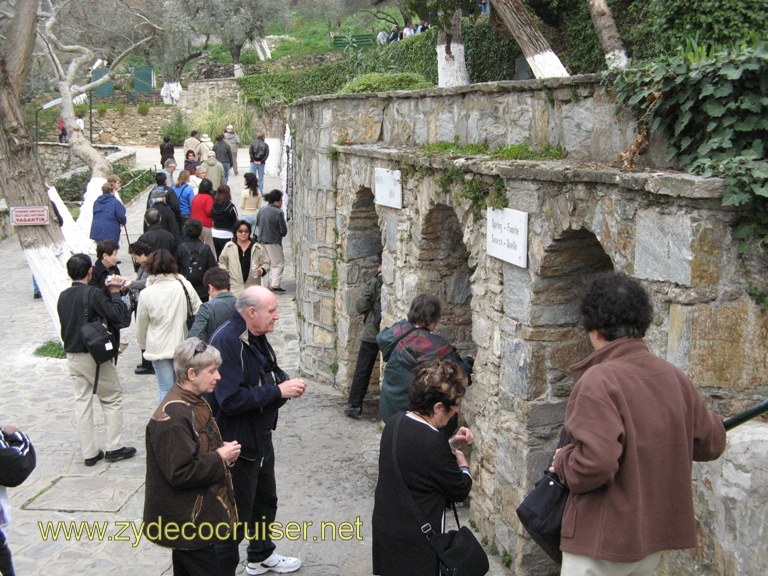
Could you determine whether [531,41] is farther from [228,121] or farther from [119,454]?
[228,121]

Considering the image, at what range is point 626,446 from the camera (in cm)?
307

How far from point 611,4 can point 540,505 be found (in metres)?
12.6

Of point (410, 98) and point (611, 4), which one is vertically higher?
point (611, 4)

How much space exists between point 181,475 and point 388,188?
13.6 ft

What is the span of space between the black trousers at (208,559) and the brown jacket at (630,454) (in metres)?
1.82

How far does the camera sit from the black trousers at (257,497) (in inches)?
193

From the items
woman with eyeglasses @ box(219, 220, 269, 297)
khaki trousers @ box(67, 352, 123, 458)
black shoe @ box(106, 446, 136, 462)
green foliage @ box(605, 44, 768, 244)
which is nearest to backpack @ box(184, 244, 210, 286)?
woman with eyeglasses @ box(219, 220, 269, 297)

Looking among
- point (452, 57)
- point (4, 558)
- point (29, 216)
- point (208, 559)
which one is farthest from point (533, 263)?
point (452, 57)

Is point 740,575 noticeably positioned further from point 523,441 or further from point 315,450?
point 315,450

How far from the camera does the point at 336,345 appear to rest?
994 cm

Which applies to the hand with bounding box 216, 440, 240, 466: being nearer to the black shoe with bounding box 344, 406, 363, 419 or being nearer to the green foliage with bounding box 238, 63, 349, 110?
the black shoe with bounding box 344, 406, 363, 419

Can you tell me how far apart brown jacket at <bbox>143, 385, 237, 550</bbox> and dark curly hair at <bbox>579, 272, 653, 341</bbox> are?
1.93 meters

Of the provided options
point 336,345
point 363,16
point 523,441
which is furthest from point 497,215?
point 363,16

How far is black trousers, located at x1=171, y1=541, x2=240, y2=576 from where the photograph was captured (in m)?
4.23
